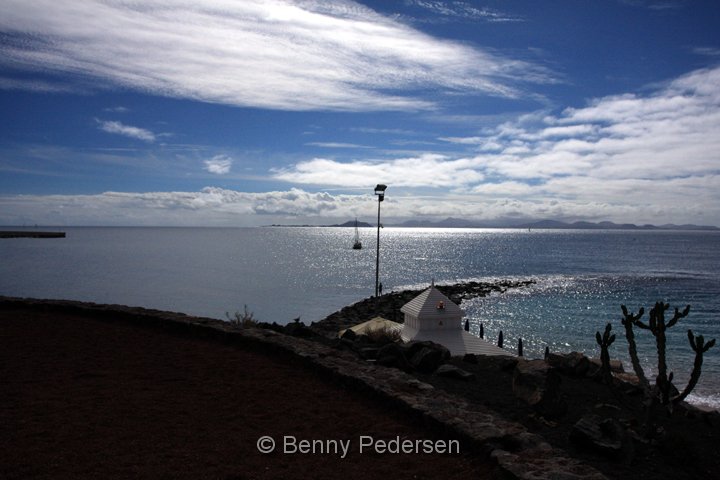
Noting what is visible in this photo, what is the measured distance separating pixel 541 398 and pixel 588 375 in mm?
5006

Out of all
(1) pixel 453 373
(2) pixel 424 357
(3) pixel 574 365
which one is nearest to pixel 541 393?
(1) pixel 453 373

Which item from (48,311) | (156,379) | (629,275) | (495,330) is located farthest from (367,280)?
(156,379)

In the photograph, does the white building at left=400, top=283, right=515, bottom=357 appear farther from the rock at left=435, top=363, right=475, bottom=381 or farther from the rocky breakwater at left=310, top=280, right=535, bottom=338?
the rocky breakwater at left=310, top=280, right=535, bottom=338

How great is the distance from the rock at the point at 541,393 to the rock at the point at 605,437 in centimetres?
90

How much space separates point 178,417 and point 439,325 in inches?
416

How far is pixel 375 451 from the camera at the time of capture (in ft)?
19.0

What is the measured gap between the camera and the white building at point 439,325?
50.6 feet

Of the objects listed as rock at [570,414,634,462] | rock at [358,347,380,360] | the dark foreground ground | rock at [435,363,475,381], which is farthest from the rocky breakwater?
rock at [570,414,634,462]

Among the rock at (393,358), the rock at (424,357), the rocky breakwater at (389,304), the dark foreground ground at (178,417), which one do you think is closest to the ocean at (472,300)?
the rocky breakwater at (389,304)

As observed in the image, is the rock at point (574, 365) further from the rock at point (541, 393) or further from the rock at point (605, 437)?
the rock at point (605, 437)

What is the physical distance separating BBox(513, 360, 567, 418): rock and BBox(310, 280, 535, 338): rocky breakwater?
17001mm

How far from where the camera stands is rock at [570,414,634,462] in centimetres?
618

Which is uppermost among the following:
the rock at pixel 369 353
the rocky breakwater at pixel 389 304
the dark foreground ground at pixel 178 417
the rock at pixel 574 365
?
the dark foreground ground at pixel 178 417

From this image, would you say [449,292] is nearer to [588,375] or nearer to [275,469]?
[588,375]
